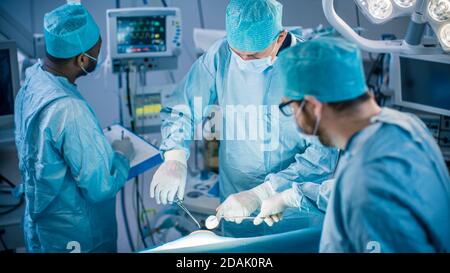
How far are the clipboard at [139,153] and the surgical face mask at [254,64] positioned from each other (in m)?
0.53

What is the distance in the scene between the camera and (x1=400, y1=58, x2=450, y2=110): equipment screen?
2299 mm

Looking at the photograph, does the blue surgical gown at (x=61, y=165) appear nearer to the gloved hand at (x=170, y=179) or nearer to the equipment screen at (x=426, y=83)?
the gloved hand at (x=170, y=179)

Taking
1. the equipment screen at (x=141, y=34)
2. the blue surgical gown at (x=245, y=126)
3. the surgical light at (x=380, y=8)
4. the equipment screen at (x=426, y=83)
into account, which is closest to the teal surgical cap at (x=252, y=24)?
the blue surgical gown at (x=245, y=126)

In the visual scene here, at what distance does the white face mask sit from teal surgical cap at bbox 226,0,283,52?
0.18 feet

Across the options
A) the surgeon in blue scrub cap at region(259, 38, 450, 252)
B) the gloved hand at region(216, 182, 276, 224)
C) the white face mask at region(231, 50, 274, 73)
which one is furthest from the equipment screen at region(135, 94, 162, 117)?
the surgeon in blue scrub cap at region(259, 38, 450, 252)

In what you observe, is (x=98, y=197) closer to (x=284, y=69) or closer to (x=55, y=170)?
(x=55, y=170)

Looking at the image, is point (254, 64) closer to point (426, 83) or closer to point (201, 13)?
point (201, 13)

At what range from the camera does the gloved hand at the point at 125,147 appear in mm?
1969

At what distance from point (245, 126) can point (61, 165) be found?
2.19 ft

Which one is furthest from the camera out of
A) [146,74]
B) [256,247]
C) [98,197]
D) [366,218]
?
[146,74]

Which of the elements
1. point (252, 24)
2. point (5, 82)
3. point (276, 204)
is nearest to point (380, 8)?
point (252, 24)
